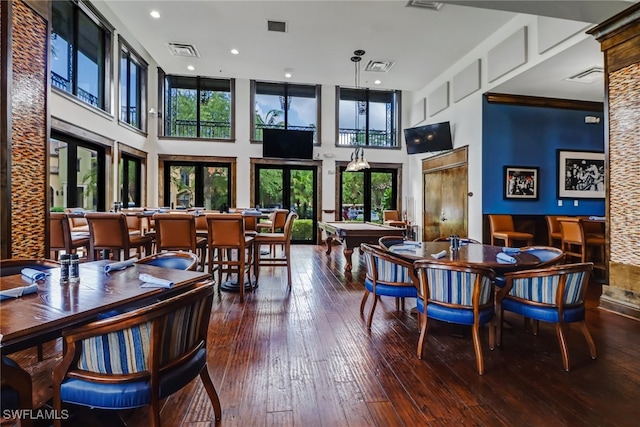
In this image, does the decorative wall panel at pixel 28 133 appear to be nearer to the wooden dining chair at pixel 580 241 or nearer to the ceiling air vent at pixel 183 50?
the ceiling air vent at pixel 183 50

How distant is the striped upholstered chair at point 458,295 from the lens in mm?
2309

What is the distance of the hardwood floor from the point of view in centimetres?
180

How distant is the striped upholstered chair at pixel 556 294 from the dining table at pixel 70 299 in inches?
94.4

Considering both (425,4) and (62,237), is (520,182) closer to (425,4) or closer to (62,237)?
(425,4)

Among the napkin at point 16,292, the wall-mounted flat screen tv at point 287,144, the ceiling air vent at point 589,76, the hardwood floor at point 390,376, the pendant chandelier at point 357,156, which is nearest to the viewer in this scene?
the napkin at point 16,292

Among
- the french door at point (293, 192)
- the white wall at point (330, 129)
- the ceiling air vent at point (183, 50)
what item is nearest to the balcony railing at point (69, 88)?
the white wall at point (330, 129)

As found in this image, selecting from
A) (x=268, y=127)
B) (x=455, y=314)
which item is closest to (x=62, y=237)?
(x=455, y=314)

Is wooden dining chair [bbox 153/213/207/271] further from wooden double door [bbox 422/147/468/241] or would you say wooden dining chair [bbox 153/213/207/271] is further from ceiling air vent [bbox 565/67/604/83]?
ceiling air vent [bbox 565/67/604/83]

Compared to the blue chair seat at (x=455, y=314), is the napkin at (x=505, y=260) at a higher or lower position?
higher

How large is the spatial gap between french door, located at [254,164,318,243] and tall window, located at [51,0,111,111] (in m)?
4.18

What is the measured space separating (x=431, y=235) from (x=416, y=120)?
3.38 m

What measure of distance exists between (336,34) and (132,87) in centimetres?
537

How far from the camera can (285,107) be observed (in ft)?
30.9

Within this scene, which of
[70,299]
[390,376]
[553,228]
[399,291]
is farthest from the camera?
[553,228]
